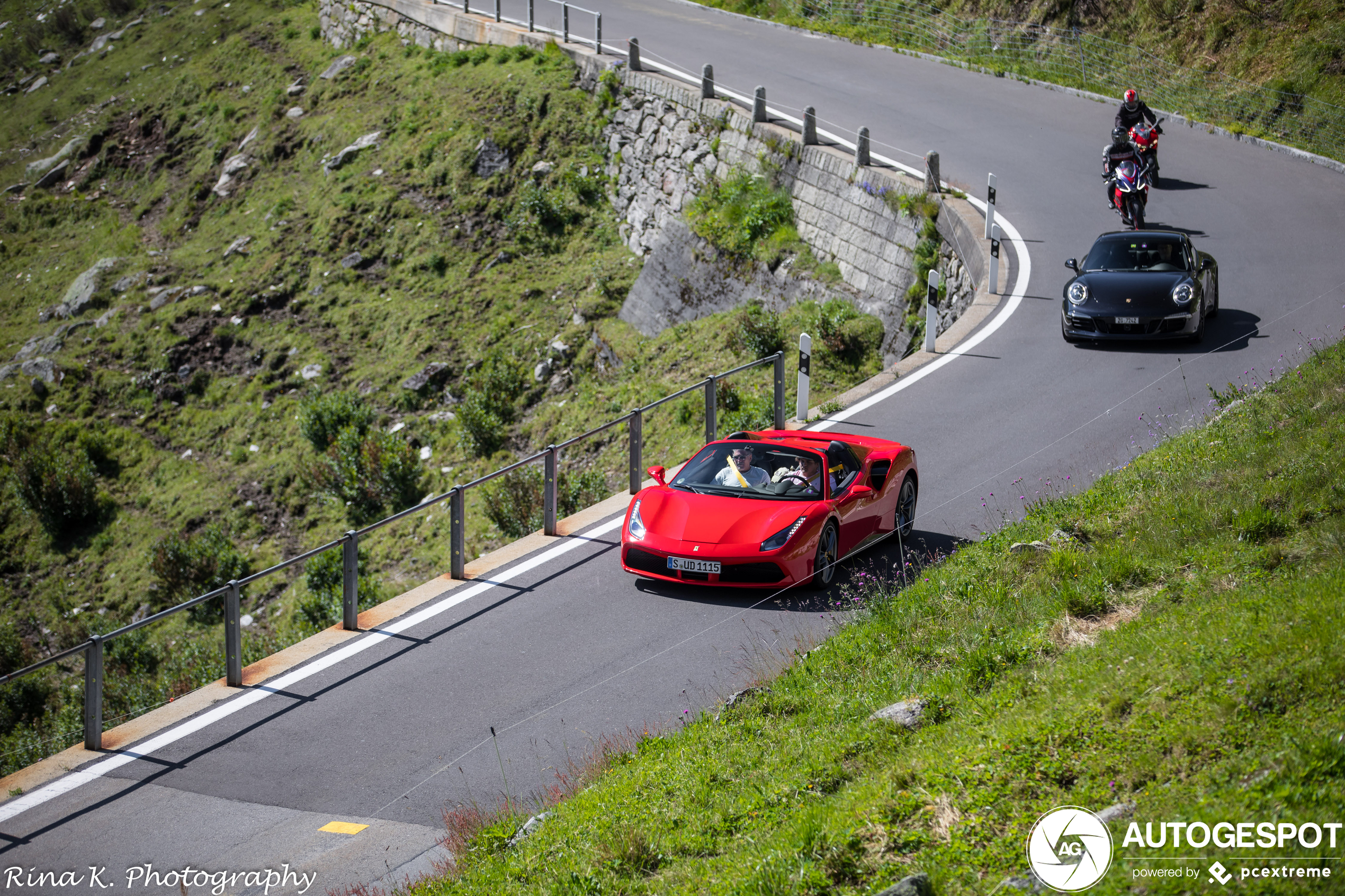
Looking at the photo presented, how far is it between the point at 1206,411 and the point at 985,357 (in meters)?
3.81

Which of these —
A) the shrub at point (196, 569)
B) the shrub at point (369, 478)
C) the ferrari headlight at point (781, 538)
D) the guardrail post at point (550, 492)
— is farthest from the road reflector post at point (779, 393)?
the shrub at point (196, 569)

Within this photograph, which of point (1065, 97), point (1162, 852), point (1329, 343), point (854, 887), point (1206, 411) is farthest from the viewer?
point (1065, 97)

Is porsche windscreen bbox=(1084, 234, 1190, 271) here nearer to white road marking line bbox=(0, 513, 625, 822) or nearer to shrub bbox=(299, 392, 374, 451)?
white road marking line bbox=(0, 513, 625, 822)

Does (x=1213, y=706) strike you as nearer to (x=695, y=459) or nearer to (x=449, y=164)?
(x=695, y=459)

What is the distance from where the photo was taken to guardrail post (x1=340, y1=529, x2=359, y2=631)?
33.4 feet

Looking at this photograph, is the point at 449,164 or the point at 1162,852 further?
the point at 449,164

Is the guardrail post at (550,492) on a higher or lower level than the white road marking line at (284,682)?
higher

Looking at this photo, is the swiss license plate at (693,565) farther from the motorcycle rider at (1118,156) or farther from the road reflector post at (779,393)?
the motorcycle rider at (1118,156)

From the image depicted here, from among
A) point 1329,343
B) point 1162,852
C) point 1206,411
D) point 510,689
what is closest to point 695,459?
point 510,689

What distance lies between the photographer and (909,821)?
219 inches

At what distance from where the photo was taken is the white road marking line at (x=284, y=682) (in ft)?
26.5

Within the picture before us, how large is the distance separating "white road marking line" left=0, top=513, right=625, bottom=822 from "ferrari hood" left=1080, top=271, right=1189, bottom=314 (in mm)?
7969

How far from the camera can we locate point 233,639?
Result: 31.3 feet

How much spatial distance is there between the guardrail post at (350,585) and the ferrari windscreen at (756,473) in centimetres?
300
